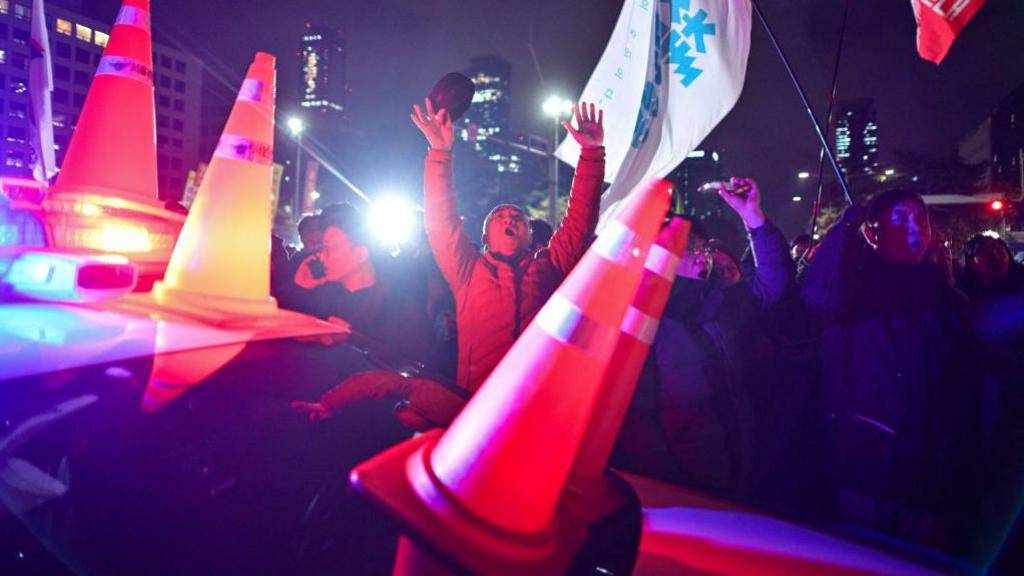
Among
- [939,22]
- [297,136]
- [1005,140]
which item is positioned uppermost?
[1005,140]

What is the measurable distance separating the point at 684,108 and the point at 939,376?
2.44m

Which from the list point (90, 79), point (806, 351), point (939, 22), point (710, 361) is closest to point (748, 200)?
point (710, 361)

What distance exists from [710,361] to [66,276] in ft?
9.38

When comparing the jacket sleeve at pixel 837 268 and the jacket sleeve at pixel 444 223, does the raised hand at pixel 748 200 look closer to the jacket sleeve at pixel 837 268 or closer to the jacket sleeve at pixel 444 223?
the jacket sleeve at pixel 837 268

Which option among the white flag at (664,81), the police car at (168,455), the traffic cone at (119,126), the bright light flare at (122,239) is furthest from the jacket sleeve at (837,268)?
the traffic cone at (119,126)

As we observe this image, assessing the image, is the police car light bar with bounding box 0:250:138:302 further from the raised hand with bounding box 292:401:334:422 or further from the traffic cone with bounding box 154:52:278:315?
the raised hand with bounding box 292:401:334:422

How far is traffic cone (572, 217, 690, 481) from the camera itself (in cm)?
170

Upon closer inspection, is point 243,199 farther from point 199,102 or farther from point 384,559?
point 199,102

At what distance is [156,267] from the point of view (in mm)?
2938

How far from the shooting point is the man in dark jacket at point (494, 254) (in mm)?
2689

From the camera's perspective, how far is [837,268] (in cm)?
279

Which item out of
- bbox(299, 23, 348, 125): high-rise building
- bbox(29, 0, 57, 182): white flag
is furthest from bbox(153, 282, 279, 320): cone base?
bbox(299, 23, 348, 125): high-rise building

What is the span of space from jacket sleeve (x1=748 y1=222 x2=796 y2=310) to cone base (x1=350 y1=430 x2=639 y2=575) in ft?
7.41

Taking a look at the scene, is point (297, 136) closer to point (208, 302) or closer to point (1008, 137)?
point (208, 302)
